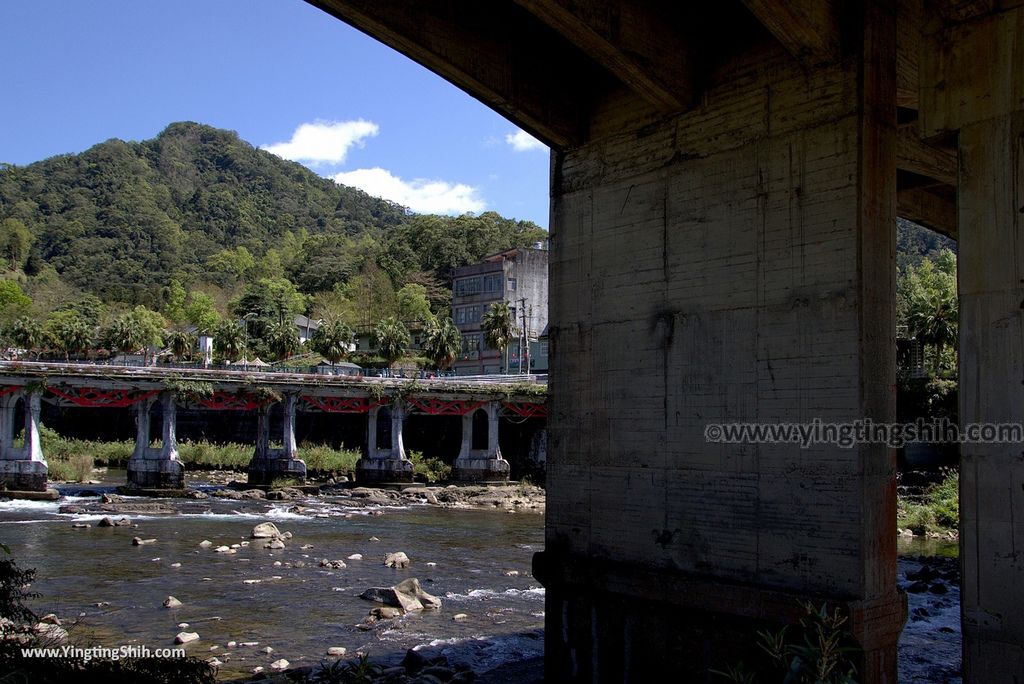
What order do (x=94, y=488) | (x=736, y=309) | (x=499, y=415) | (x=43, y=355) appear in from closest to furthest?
(x=736, y=309), (x=94, y=488), (x=499, y=415), (x=43, y=355)

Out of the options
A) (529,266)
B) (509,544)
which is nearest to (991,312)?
(509,544)

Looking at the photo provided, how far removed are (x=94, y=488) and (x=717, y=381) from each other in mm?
38608

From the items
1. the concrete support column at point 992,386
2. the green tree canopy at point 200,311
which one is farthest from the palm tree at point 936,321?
the green tree canopy at point 200,311

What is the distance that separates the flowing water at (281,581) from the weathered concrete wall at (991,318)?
7959 millimetres

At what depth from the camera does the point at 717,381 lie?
10.7 meters

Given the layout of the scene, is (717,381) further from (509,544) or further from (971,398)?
(509,544)

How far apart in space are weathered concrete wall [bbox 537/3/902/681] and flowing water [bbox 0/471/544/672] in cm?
409

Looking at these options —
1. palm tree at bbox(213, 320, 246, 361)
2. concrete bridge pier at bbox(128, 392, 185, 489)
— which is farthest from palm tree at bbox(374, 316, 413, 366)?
concrete bridge pier at bbox(128, 392, 185, 489)

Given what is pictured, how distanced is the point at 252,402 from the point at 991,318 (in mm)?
41315

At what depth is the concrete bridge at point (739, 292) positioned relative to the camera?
28.0 ft

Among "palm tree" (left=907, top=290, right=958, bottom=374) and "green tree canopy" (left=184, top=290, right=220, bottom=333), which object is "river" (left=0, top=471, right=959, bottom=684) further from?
"green tree canopy" (left=184, top=290, right=220, bottom=333)

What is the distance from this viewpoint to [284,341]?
72938mm

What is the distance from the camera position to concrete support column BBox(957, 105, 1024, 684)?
8.04m
